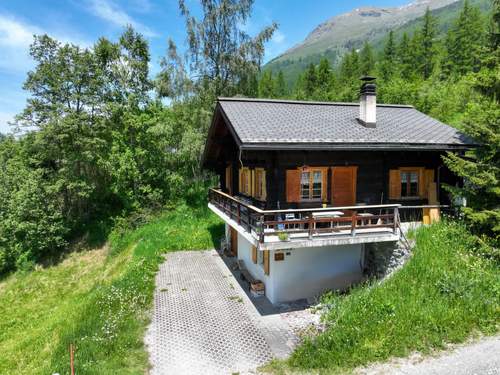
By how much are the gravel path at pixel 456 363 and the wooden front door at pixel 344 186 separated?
228 inches

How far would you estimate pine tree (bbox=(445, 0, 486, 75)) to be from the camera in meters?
44.7

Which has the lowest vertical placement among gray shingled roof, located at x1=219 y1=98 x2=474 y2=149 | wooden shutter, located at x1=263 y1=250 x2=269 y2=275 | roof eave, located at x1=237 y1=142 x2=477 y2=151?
wooden shutter, located at x1=263 y1=250 x2=269 y2=275

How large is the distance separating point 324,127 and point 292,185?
2.70 meters

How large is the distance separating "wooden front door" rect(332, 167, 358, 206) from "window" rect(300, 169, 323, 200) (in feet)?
1.73

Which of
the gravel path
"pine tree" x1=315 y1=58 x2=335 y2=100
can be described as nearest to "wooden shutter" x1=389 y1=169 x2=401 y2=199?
the gravel path

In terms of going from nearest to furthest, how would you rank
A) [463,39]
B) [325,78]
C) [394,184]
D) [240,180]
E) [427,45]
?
[394,184]
[240,180]
[463,39]
[427,45]
[325,78]

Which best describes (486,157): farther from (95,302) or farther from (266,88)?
(266,88)

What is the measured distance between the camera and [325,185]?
11992 millimetres

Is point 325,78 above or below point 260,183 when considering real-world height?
above

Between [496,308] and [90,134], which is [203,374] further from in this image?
[90,134]

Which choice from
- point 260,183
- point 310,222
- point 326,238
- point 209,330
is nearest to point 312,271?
point 326,238

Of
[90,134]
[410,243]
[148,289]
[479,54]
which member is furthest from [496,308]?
[90,134]

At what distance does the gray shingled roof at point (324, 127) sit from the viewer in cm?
1085

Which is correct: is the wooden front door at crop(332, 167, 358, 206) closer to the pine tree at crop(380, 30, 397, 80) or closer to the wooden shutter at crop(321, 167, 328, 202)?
the wooden shutter at crop(321, 167, 328, 202)
